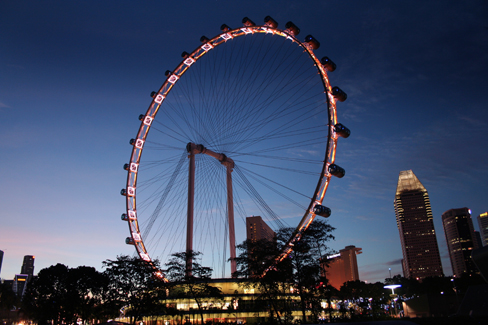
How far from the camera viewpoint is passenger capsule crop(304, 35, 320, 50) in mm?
35603

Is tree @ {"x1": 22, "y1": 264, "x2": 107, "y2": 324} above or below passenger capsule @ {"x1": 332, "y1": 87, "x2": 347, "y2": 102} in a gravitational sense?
below

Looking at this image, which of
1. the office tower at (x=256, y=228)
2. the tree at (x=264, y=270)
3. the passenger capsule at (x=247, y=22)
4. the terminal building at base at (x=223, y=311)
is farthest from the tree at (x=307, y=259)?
the office tower at (x=256, y=228)

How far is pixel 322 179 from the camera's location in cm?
3362

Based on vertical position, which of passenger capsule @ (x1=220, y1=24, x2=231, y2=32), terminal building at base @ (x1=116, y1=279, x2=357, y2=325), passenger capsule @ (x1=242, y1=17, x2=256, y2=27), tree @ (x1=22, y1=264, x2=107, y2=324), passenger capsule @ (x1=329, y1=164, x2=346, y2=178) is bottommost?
terminal building at base @ (x1=116, y1=279, x2=357, y2=325)

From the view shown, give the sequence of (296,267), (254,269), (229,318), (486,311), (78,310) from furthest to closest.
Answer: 1. (78,310)
2. (229,318)
3. (254,269)
4. (296,267)
5. (486,311)

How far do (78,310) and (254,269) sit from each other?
133 feet

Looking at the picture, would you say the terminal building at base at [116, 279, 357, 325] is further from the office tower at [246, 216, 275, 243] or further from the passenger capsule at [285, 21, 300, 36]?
the office tower at [246, 216, 275, 243]

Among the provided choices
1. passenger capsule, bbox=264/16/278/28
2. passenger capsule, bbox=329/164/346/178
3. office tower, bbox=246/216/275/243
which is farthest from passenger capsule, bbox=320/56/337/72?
office tower, bbox=246/216/275/243

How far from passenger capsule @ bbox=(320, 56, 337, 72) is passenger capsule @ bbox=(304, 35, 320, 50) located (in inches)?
79.6

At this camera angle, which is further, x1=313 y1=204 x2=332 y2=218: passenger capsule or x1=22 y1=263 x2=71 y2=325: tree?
x1=22 y1=263 x2=71 y2=325: tree

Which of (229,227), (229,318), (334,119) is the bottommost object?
(229,318)

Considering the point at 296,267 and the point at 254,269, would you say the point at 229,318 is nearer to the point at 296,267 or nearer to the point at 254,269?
the point at 254,269

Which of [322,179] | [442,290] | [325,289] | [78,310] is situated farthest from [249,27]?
[442,290]

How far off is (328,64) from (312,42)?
304cm
